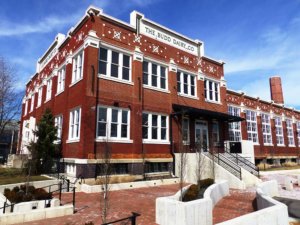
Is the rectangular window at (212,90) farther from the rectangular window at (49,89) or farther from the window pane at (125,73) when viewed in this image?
the rectangular window at (49,89)

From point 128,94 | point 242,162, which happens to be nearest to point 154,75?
point 128,94

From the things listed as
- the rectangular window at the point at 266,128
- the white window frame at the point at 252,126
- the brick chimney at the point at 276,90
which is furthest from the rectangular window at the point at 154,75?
the brick chimney at the point at 276,90

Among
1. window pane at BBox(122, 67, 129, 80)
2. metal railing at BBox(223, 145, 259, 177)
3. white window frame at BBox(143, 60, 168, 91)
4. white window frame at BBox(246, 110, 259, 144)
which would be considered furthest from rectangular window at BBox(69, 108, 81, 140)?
white window frame at BBox(246, 110, 259, 144)

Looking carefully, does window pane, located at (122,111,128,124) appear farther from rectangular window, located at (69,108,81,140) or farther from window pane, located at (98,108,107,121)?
rectangular window, located at (69,108,81,140)

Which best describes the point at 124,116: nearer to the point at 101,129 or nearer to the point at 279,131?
the point at 101,129

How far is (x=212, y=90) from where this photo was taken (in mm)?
27812

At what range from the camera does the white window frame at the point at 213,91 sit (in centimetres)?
2711

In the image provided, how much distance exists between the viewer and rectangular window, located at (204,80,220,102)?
27141 mm

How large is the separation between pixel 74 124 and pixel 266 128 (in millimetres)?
31677

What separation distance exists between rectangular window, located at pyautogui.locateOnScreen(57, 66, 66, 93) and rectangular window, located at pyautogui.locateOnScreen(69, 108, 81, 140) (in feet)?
12.7

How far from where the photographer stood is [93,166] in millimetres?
16656

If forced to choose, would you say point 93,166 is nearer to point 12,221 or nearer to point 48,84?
point 12,221

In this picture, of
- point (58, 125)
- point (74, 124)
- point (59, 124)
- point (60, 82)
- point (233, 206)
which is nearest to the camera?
point (233, 206)

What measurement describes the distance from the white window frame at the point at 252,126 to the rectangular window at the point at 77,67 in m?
26.2
